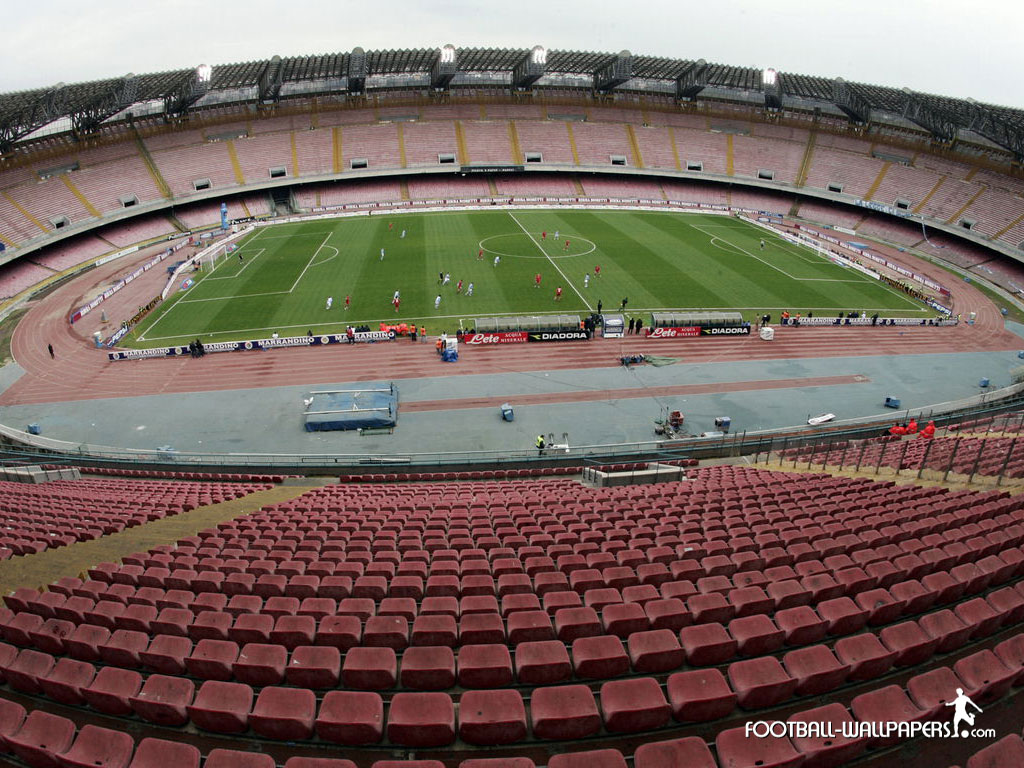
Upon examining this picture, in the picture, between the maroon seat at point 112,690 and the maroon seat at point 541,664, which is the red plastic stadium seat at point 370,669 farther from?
the maroon seat at point 112,690

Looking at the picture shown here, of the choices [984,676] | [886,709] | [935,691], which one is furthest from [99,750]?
[984,676]

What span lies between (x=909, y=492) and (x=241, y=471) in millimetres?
22933

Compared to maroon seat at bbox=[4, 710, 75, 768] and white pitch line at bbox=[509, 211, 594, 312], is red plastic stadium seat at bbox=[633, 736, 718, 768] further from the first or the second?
white pitch line at bbox=[509, 211, 594, 312]

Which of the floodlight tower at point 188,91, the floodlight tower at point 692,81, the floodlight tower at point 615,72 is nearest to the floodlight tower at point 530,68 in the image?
the floodlight tower at point 615,72

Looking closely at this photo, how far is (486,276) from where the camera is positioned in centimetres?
4809

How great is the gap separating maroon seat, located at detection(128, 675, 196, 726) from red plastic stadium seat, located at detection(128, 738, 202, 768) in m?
0.79

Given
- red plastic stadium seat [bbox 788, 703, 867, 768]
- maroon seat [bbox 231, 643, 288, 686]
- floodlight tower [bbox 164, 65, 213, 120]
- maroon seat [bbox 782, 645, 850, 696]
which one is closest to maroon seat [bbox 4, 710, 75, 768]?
maroon seat [bbox 231, 643, 288, 686]

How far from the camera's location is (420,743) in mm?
6457

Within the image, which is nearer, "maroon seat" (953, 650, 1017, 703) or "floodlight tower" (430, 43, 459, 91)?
"maroon seat" (953, 650, 1017, 703)

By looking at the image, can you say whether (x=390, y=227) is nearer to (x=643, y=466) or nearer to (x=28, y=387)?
(x=28, y=387)

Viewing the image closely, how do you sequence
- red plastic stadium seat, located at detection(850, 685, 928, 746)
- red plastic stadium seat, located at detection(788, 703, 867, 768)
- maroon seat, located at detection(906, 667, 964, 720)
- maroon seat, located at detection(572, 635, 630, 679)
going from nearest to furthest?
1. red plastic stadium seat, located at detection(788, 703, 867, 768)
2. red plastic stadium seat, located at detection(850, 685, 928, 746)
3. maroon seat, located at detection(906, 667, 964, 720)
4. maroon seat, located at detection(572, 635, 630, 679)

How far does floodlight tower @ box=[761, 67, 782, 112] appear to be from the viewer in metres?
76.4
